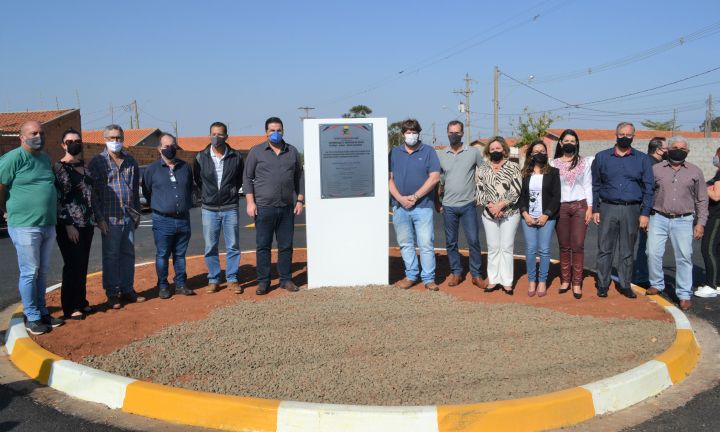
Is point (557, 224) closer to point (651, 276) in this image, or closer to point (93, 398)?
point (651, 276)

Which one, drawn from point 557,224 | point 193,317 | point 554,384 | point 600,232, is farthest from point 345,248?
point 554,384

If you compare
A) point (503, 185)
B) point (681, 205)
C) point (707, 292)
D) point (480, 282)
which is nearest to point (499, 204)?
point (503, 185)

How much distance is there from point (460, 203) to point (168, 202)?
3374mm

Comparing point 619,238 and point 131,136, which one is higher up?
point 131,136

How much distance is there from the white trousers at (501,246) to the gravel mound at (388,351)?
74 cm

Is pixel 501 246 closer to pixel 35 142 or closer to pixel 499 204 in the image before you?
pixel 499 204

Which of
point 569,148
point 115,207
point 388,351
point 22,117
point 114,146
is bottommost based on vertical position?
point 388,351

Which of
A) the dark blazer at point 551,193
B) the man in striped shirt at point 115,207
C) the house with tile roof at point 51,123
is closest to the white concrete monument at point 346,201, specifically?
the dark blazer at point 551,193

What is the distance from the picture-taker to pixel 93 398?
13.6 ft

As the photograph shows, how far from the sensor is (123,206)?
20.6 feet

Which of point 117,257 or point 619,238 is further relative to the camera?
point 619,238

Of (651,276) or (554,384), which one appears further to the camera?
(651,276)

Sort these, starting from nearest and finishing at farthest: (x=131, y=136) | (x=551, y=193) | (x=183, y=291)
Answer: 1. (x=551, y=193)
2. (x=183, y=291)
3. (x=131, y=136)

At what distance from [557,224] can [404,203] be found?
1.76 meters
